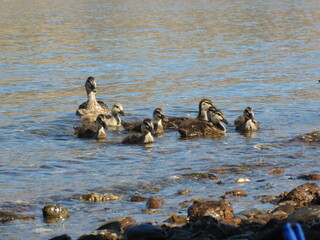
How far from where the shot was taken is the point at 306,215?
8031 millimetres

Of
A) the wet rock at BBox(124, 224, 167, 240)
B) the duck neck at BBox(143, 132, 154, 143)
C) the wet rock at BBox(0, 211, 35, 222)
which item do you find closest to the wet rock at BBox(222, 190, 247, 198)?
the wet rock at BBox(124, 224, 167, 240)

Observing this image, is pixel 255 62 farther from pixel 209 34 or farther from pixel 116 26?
pixel 116 26

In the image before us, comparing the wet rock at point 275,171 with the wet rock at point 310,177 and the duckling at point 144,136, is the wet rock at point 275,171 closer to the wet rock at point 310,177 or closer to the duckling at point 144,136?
the wet rock at point 310,177

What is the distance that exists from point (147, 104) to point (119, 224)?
10.8 metres

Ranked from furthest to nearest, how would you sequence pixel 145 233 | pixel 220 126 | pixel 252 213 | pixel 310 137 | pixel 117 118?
pixel 117 118
pixel 220 126
pixel 310 137
pixel 252 213
pixel 145 233

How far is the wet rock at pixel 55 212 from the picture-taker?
29.8 ft

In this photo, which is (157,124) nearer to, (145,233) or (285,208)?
(285,208)

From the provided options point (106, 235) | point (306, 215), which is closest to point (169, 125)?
point (306, 215)

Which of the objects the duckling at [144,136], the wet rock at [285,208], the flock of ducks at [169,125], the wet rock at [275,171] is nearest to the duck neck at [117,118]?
the flock of ducks at [169,125]

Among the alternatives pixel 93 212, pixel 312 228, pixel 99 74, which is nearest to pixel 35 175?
pixel 93 212

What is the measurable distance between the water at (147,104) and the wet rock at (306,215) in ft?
3.47

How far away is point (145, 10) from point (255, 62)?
30894 millimetres

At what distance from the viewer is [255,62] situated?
86.6ft

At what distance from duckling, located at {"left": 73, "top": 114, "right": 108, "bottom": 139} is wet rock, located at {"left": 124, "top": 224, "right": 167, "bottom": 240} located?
7873 mm
